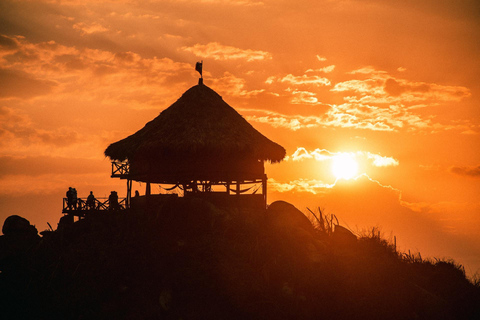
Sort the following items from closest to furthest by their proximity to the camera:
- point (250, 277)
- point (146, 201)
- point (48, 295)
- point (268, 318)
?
point (268, 318) → point (250, 277) → point (48, 295) → point (146, 201)

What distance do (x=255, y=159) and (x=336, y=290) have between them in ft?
29.0

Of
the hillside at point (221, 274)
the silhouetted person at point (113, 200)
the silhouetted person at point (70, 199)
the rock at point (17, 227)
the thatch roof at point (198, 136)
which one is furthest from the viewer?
the silhouetted person at point (70, 199)

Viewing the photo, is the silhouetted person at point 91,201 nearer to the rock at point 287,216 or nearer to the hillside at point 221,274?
the hillside at point 221,274

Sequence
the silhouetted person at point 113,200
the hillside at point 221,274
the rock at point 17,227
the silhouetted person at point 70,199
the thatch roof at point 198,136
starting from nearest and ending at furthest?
the hillside at point 221,274
the thatch roof at point 198,136
the silhouetted person at point 113,200
the rock at point 17,227
the silhouetted person at point 70,199

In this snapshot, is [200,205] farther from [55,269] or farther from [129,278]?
[55,269]

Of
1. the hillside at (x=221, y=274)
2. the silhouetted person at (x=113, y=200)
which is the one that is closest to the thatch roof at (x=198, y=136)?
the silhouetted person at (x=113, y=200)

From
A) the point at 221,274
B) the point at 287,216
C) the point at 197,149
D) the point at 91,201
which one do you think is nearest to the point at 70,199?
the point at 91,201

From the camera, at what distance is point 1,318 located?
15.9m

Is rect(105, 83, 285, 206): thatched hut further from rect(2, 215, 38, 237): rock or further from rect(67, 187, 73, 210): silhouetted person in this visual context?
rect(2, 215, 38, 237): rock

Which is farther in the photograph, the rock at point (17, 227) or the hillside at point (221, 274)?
the rock at point (17, 227)

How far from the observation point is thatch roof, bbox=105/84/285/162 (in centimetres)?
2061

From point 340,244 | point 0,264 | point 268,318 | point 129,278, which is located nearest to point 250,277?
point 268,318

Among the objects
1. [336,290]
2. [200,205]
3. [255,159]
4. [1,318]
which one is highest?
[255,159]

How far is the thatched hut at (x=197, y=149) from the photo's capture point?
20.8 meters
